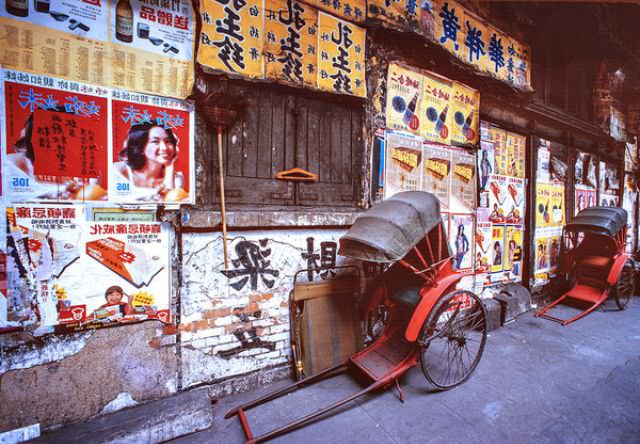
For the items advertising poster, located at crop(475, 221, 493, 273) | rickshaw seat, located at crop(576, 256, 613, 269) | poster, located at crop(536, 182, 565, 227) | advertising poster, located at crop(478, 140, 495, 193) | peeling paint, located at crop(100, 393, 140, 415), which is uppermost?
advertising poster, located at crop(478, 140, 495, 193)

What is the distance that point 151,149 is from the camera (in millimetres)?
2881

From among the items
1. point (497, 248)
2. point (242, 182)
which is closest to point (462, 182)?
point (497, 248)

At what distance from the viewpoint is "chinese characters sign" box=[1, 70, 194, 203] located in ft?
7.86

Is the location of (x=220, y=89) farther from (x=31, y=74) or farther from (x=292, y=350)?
(x=292, y=350)

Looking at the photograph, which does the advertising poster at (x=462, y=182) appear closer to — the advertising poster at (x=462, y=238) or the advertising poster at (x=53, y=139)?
the advertising poster at (x=462, y=238)

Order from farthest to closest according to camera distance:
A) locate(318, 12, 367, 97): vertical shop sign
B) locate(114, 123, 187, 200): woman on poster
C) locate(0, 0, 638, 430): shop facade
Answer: locate(318, 12, 367, 97): vertical shop sign
locate(114, 123, 187, 200): woman on poster
locate(0, 0, 638, 430): shop facade

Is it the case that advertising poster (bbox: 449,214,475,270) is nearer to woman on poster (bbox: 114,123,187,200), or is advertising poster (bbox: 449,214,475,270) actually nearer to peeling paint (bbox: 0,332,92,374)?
woman on poster (bbox: 114,123,187,200)

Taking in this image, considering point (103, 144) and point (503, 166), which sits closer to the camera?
point (103, 144)

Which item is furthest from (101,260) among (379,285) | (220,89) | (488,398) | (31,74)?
(488,398)

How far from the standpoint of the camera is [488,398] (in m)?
3.14

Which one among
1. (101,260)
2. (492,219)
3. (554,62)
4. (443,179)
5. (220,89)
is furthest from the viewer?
(554,62)

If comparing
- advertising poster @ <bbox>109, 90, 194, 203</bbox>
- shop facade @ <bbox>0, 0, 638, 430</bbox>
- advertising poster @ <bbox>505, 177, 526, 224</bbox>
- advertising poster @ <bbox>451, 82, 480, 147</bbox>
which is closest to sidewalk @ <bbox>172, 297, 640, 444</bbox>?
shop facade @ <bbox>0, 0, 638, 430</bbox>

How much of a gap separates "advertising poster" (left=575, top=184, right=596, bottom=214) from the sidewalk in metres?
5.02

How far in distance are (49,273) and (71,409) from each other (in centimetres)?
121
